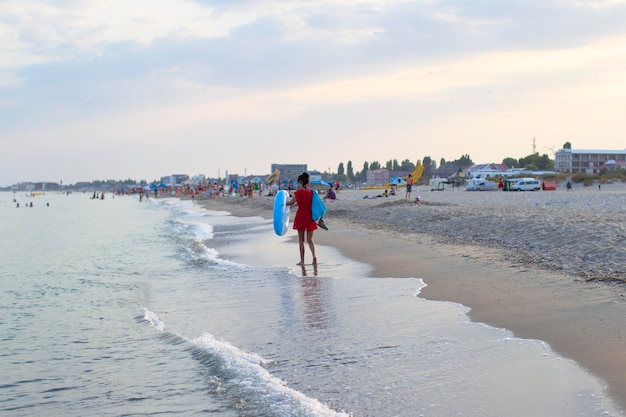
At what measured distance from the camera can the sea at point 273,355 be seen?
4.55 metres

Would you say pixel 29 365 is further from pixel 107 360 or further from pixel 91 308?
pixel 91 308

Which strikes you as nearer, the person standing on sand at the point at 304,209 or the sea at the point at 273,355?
the sea at the point at 273,355

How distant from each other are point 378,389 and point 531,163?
128214mm

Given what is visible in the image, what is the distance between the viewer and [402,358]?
18.2ft

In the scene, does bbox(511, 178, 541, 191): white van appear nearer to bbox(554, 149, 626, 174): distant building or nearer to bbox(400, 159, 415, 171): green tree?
bbox(554, 149, 626, 174): distant building

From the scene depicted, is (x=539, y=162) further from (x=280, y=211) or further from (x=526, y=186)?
(x=280, y=211)

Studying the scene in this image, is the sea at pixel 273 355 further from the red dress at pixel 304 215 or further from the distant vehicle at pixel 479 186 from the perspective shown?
the distant vehicle at pixel 479 186

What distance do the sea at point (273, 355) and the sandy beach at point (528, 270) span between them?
277 mm

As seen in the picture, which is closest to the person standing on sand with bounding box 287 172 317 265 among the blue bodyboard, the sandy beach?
the sandy beach

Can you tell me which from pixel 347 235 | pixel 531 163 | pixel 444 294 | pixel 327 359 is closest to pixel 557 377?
pixel 327 359

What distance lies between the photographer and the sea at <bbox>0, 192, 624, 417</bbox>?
14.9 ft

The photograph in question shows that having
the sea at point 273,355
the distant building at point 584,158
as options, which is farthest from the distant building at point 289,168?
the sea at point 273,355

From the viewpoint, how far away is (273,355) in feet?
19.6

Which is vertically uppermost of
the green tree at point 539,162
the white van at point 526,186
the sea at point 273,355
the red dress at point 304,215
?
the green tree at point 539,162
